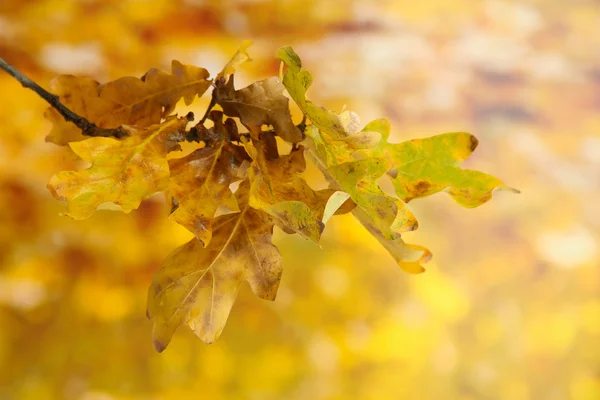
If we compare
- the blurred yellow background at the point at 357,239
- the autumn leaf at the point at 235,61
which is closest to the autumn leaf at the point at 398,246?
the autumn leaf at the point at 235,61

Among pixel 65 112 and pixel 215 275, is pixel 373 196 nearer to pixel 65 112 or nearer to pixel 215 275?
pixel 215 275

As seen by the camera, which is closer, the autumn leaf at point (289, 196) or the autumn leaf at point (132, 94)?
the autumn leaf at point (289, 196)

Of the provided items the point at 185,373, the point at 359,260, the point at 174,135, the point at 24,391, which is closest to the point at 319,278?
the point at 359,260

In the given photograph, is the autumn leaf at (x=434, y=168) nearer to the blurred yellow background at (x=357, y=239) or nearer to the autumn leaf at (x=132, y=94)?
the autumn leaf at (x=132, y=94)

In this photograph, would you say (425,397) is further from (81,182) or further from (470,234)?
(81,182)

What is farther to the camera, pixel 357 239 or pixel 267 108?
pixel 357 239

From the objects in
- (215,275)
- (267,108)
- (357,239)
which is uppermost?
(267,108)

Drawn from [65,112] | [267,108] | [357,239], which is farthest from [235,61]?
[357,239]
